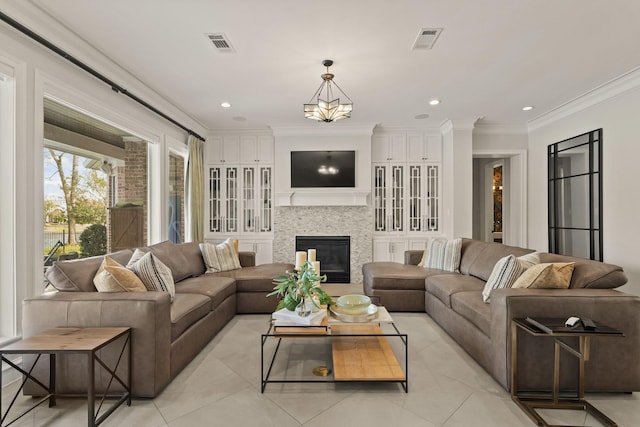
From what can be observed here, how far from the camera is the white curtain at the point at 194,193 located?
5.43 metres

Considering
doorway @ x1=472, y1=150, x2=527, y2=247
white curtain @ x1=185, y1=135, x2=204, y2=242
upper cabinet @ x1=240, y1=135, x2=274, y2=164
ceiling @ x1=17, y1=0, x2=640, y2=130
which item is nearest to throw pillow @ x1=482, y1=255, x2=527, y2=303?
ceiling @ x1=17, y1=0, x2=640, y2=130

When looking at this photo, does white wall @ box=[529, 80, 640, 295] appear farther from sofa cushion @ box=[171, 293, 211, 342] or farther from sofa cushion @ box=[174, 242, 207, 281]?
sofa cushion @ box=[174, 242, 207, 281]

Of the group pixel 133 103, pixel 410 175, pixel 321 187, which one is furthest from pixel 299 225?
pixel 133 103

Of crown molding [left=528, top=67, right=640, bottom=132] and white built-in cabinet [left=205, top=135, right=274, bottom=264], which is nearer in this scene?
crown molding [left=528, top=67, right=640, bottom=132]

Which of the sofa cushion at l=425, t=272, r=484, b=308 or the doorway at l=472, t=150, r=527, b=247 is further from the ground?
the doorway at l=472, t=150, r=527, b=247

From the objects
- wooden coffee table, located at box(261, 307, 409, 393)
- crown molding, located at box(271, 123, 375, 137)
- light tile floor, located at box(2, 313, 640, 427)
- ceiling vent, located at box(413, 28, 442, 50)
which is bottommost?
light tile floor, located at box(2, 313, 640, 427)

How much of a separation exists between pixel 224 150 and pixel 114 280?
4.01 meters

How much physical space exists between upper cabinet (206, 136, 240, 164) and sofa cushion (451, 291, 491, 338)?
172 inches

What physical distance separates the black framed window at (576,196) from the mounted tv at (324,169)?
307cm

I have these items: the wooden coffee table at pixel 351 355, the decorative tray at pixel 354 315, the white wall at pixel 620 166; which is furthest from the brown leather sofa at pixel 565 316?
the white wall at pixel 620 166

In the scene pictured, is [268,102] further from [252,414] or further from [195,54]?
[252,414]

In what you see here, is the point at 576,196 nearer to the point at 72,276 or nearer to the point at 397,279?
the point at 397,279

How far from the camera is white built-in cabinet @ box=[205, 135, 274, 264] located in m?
6.04

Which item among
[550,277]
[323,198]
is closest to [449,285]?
[550,277]
